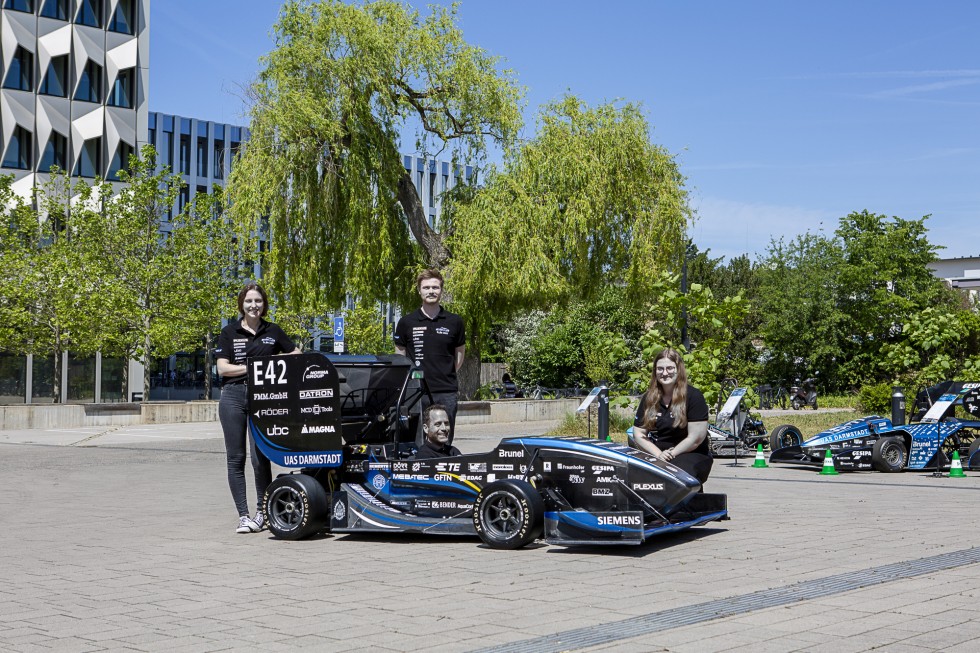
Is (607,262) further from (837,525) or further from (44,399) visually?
(44,399)

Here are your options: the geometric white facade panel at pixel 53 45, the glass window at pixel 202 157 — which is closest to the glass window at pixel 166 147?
the glass window at pixel 202 157

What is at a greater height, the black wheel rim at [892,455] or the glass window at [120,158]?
the glass window at [120,158]

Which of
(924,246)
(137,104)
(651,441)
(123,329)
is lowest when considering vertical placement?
(651,441)

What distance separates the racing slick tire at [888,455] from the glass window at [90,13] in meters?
47.3

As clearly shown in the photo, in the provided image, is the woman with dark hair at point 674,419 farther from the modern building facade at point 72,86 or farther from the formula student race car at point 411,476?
the modern building facade at point 72,86

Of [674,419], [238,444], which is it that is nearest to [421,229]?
[238,444]

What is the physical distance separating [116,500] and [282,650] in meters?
8.49

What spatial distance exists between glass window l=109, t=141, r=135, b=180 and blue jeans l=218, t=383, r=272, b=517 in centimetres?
4726

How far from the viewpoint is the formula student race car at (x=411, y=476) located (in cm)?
855

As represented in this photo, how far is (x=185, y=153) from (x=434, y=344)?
82175 mm

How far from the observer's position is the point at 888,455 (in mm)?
15727

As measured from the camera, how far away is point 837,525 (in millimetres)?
9867

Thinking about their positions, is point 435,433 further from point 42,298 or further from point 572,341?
point 572,341

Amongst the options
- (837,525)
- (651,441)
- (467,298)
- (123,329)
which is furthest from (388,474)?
(123,329)
